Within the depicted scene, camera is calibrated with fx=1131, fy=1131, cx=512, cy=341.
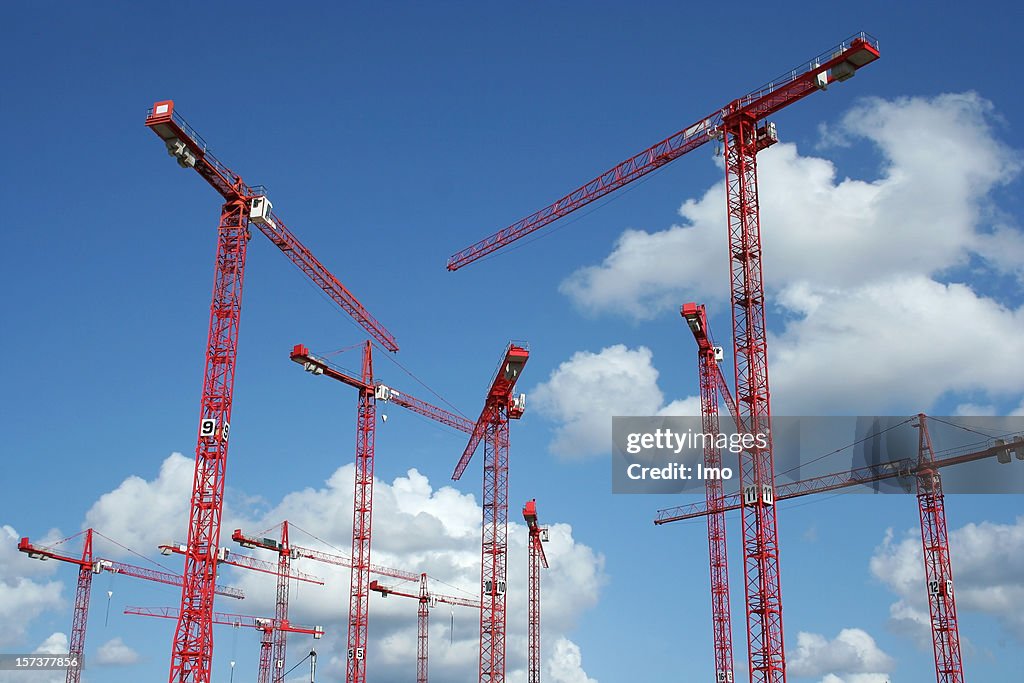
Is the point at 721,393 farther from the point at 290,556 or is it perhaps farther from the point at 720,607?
the point at 290,556

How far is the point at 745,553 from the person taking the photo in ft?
190

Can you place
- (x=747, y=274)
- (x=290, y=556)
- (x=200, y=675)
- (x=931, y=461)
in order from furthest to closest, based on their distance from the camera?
(x=290, y=556), (x=931, y=461), (x=747, y=274), (x=200, y=675)

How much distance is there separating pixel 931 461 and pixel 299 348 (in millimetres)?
49381

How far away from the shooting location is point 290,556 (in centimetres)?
14088

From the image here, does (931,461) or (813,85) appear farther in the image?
(931,461)

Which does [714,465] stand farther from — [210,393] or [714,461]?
[210,393]

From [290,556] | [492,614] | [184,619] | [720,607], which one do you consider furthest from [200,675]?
[290,556]

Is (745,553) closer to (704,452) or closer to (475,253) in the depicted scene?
(704,452)

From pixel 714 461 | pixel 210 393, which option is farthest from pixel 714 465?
pixel 210 393

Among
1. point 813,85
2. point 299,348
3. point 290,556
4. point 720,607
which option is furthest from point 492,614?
point 290,556

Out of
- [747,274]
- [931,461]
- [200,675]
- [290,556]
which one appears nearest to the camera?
[200,675]

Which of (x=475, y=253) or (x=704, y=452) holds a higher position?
(x=475, y=253)

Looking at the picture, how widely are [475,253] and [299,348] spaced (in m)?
18.8

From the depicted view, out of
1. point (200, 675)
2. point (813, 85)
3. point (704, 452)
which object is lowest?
point (200, 675)
